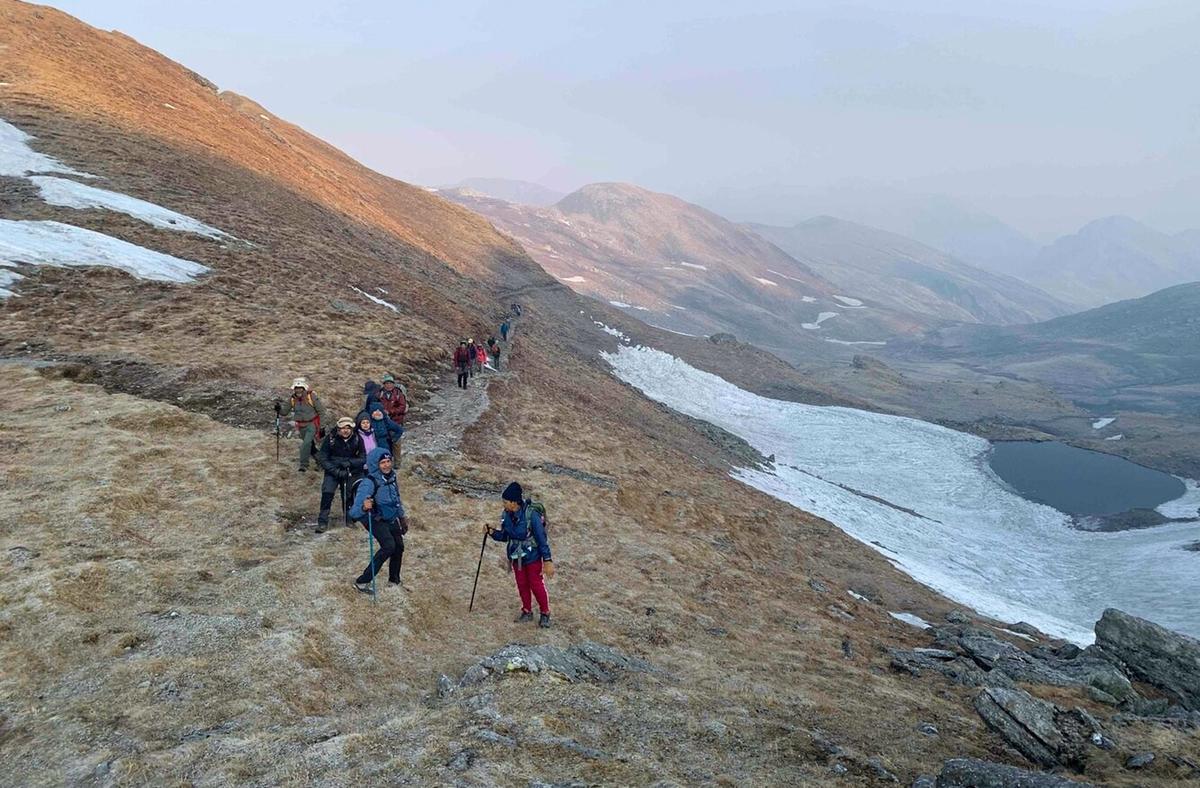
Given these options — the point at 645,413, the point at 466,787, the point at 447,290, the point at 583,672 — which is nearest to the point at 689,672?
the point at 583,672

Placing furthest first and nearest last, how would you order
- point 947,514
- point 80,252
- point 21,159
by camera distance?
point 947,514 < point 21,159 < point 80,252

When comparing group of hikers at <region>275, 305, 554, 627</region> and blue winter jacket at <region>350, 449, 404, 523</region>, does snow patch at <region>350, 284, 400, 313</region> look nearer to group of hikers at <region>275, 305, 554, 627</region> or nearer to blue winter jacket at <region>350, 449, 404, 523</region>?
group of hikers at <region>275, 305, 554, 627</region>

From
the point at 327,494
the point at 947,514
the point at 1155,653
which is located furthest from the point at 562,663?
the point at 947,514

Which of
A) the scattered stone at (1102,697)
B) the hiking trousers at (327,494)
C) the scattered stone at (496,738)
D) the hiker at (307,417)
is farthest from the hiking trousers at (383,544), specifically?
the scattered stone at (1102,697)

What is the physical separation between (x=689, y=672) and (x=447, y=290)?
135 ft

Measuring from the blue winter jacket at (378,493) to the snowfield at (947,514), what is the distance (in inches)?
1061

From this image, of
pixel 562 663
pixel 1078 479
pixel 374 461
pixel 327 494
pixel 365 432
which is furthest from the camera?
pixel 1078 479

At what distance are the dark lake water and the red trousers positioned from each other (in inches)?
2217

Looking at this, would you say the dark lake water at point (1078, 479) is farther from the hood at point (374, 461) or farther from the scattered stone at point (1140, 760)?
the hood at point (374, 461)

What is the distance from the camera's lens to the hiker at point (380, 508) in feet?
38.2

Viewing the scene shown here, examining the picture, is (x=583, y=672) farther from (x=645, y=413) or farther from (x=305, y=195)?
(x=305, y=195)

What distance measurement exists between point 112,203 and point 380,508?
1162 inches

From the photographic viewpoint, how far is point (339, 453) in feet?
45.3

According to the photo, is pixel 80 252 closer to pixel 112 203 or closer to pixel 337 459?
pixel 112 203
